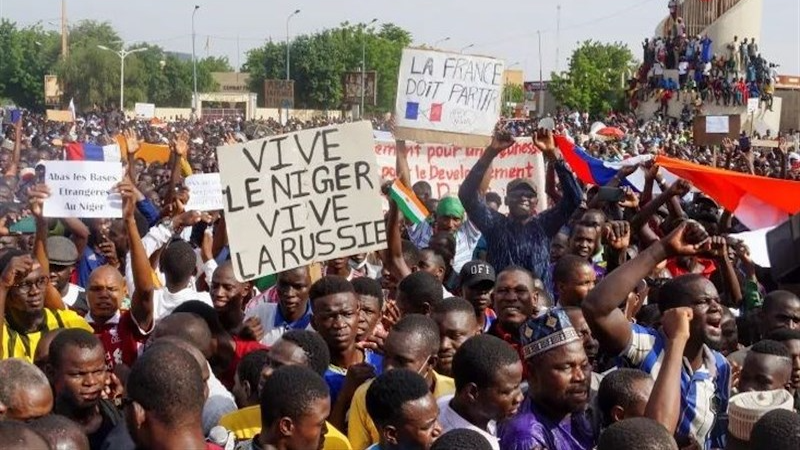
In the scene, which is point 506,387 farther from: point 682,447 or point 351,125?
point 351,125

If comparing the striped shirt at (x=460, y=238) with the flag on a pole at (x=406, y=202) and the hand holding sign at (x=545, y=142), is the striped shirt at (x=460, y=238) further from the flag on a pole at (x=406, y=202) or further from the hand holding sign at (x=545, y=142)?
the hand holding sign at (x=545, y=142)

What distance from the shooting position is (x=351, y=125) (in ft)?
19.7

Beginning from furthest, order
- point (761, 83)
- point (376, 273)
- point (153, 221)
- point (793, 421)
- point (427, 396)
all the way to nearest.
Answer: point (761, 83) → point (153, 221) → point (376, 273) → point (427, 396) → point (793, 421)

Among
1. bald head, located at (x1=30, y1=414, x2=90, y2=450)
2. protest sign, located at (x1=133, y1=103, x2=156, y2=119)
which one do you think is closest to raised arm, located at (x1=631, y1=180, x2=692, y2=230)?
bald head, located at (x1=30, y1=414, x2=90, y2=450)

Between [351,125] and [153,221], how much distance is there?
364 centimetres

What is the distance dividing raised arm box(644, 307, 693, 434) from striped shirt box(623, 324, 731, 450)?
150 mm

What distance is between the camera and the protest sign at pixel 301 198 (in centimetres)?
583

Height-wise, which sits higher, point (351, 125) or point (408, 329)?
point (351, 125)

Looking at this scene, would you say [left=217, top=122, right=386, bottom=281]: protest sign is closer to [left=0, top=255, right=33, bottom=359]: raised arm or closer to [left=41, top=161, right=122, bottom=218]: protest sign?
[left=0, top=255, right=33, bottom=359]: raised arm

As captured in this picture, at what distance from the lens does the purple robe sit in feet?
13.8

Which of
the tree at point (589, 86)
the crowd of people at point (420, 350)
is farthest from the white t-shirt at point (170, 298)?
the tree at point (589, 86)

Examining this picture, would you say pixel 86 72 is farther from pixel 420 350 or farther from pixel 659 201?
pixel 420 350

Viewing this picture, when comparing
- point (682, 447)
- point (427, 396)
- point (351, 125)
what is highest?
point (351, 125)

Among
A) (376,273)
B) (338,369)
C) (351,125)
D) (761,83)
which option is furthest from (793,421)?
(761,83)
